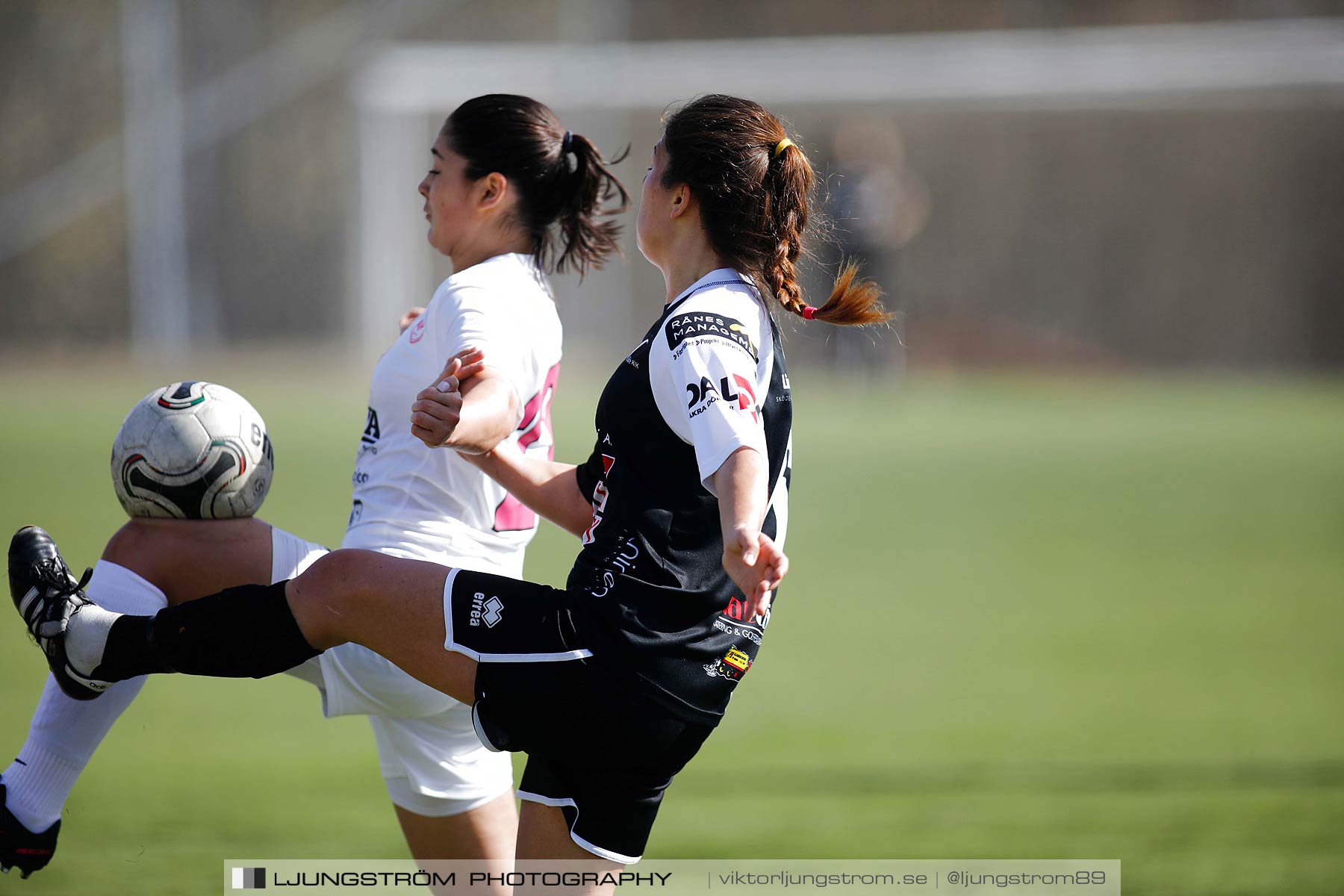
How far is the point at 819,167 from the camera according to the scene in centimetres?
1958

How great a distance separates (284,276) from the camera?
20.7 m

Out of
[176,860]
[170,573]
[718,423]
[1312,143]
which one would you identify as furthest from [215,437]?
[1312,143]

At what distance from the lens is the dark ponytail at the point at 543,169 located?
3.09 meters

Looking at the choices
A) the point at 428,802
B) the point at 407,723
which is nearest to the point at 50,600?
the point at 407,723

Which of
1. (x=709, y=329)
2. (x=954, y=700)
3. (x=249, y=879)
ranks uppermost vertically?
(x=709, y=329)

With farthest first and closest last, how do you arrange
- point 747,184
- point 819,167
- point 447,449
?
point 819,167 < point 447,449 < point 747,184

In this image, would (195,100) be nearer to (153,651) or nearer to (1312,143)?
(1312,143)

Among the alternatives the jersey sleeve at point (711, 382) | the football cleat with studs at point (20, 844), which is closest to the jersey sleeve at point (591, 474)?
the jersey sleeve at point (711, 382)

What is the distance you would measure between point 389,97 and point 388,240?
2.19 meters

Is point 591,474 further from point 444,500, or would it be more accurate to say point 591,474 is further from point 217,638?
point 217,638

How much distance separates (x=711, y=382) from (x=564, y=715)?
62 cm

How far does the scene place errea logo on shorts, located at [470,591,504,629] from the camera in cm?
244

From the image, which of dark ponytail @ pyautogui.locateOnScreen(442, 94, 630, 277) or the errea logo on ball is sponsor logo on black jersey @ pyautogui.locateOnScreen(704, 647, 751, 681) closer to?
dark ponytail @ pyautogui.locateOnScreen(442, 94, 630, 277)

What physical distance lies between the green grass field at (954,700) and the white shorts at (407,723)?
101cm
